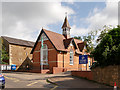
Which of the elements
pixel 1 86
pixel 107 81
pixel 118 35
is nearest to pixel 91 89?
pixel 107 81

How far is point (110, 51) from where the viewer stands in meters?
12.6

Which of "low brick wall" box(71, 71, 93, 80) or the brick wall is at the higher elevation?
the brick wall

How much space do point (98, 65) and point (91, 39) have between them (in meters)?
9.37

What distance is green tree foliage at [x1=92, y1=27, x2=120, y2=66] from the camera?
40.7 feet

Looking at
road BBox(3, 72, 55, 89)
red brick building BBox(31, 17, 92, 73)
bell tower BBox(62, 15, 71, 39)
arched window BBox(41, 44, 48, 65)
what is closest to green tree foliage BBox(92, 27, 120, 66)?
road BBox(3, 72, 55, 89)

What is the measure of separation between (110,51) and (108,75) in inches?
95.8

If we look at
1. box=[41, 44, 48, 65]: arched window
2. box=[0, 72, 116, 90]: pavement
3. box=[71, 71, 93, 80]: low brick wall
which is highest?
box=[41, 44, 48, 65]: arched window

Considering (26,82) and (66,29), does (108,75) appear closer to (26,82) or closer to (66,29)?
(26,82)

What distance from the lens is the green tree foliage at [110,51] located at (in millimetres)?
12420

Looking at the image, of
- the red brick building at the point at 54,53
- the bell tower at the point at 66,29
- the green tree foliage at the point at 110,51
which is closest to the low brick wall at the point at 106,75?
the green tree foliage at the point at 110,51

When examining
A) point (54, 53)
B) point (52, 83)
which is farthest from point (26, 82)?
point (54, 53)

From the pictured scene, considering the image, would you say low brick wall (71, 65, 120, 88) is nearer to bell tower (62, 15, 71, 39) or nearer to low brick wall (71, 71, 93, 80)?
low brick wall (71, 71, 93, 80)

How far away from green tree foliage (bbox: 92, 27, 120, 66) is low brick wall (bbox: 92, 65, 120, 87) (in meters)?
0.53

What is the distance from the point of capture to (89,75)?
16.0 meters
